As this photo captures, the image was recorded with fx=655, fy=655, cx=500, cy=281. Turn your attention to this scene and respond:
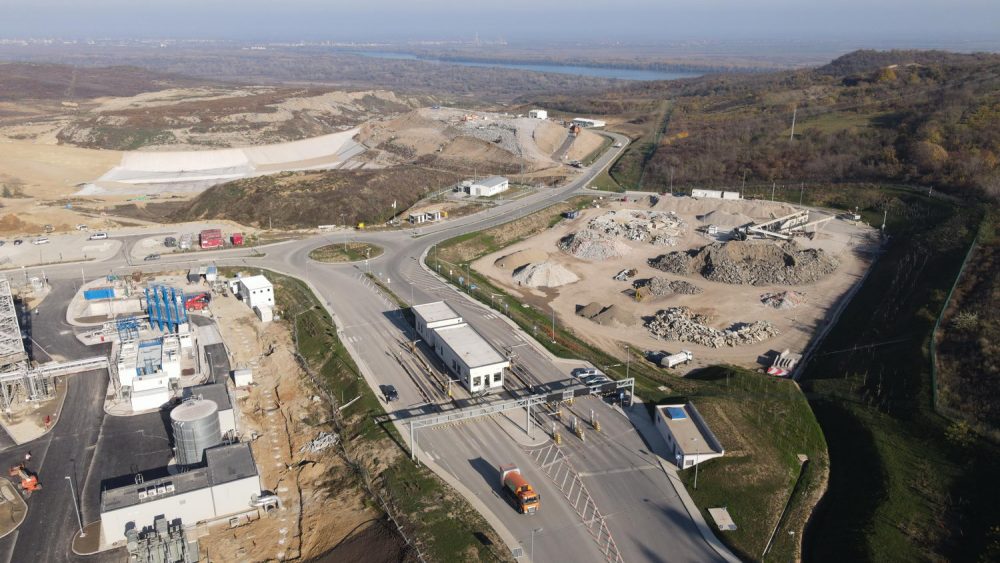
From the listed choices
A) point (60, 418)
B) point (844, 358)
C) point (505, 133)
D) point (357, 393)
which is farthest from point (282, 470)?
point (505, 133)

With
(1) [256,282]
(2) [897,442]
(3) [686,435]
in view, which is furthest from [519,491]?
(1) [256,282]

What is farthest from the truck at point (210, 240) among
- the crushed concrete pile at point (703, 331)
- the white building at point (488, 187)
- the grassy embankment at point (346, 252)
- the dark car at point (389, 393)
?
the crushed concrete pile at point (703, 331)

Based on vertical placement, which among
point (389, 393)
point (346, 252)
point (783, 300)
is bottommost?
point (389, 393)

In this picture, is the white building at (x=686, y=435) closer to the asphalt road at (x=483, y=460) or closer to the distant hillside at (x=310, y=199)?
the asphalt road at (x=483, y=460)

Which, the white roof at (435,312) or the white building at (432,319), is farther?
the white roof at (435,312)

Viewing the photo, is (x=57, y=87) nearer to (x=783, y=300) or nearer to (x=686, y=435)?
(x=783, y=300)

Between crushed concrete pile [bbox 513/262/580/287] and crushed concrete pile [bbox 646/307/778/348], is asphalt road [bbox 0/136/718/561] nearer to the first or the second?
crushed concrete pile [bbox 513/262/580/287]

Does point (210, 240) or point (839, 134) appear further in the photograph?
point (839, 134)
